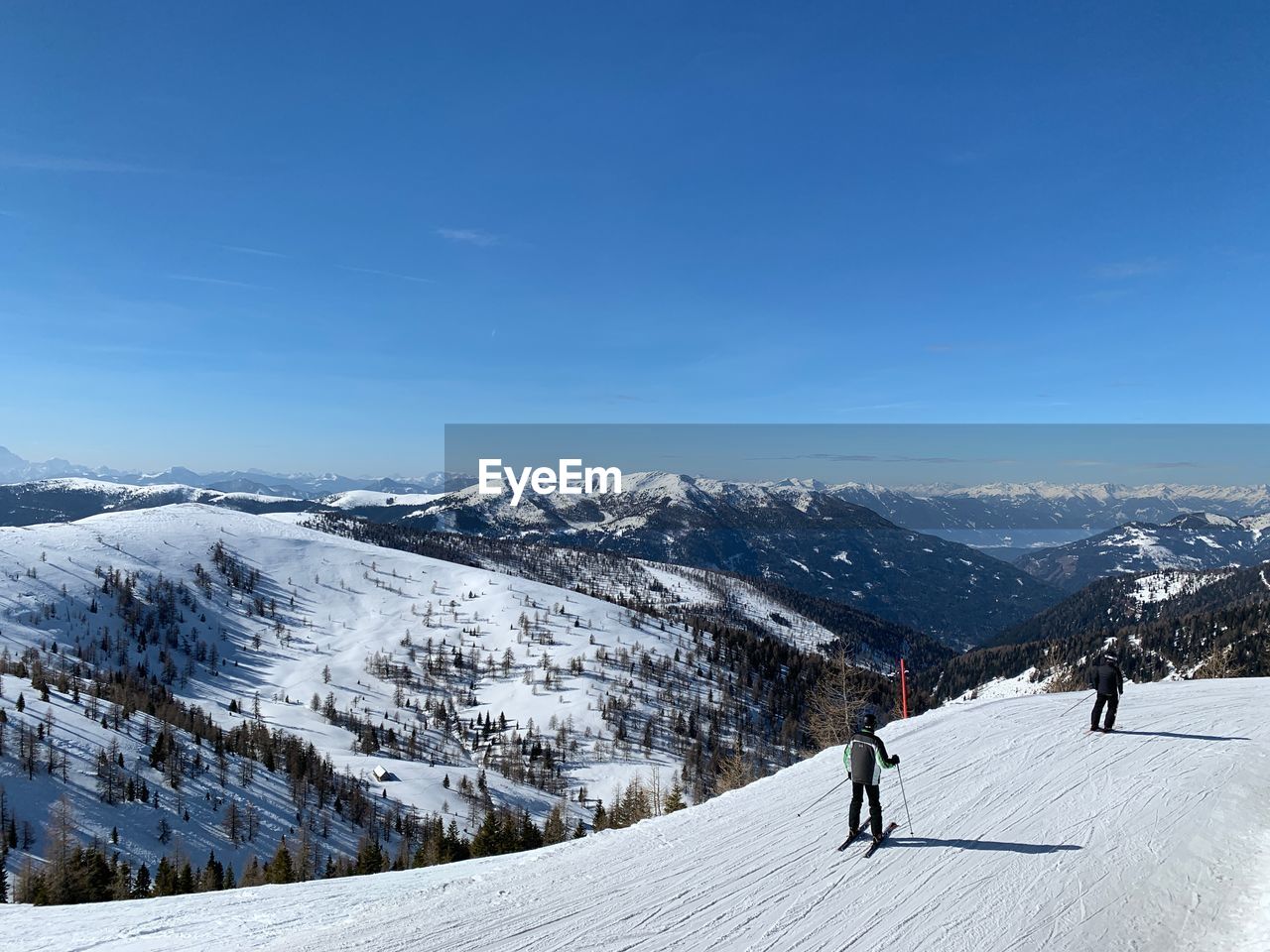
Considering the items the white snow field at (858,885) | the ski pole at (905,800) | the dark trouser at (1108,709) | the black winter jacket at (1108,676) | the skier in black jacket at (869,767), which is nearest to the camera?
the white snow field at (858,885)

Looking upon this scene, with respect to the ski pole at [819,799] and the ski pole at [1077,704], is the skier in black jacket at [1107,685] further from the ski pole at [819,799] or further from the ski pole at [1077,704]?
the ski pole at [819,799]

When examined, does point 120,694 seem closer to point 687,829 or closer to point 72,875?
point 72,875

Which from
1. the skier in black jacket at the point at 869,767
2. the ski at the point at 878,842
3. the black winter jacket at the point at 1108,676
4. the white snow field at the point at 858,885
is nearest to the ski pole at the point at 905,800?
the white snow field at the point at 858,885

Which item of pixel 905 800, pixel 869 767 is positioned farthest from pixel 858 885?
pixel 905 800

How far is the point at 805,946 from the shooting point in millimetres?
10289

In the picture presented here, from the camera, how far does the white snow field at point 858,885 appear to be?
10711mm

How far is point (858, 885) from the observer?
40.2ft

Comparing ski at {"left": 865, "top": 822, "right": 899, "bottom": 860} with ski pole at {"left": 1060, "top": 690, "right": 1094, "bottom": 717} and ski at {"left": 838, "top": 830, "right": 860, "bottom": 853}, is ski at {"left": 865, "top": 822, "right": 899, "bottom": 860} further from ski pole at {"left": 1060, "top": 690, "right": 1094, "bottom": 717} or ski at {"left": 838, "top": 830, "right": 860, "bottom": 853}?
ski pole at {"left": 1060, "top": 690, "right": 1094, "bottom": 717}

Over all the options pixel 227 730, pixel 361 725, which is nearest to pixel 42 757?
pixel 227 730

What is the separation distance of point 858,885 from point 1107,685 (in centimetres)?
1354

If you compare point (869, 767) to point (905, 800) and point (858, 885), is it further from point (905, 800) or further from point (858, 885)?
point (905, 800)

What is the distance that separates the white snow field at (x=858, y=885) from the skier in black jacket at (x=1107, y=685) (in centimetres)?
160

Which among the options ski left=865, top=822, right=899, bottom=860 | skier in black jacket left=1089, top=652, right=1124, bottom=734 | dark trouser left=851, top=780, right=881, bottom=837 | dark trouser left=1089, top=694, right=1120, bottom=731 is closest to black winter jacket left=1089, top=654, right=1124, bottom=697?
skier in black jacket left=1089, top=652, right=1124, bottom=734

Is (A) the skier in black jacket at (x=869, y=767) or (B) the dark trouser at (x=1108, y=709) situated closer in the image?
(A) the skier in black jacket at (x=869, y=767)
